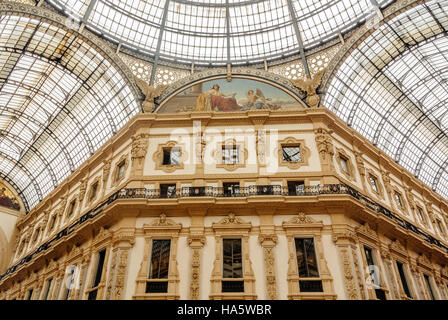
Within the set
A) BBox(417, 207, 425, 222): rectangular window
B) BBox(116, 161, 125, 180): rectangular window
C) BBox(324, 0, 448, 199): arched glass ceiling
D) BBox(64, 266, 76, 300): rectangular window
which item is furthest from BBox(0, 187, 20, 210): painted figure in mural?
BBox(417, 207, 425, 222): rectangular window

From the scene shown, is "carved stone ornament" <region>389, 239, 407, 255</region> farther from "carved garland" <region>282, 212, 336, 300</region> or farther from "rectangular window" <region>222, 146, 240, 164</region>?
"rectangular window" <region>222, 146, 240, 164</region>

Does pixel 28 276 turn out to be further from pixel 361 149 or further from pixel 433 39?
pixel 433 39

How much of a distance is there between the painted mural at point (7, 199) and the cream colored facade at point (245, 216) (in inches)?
724

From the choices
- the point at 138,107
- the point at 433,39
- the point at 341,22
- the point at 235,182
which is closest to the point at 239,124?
the point at 235,182

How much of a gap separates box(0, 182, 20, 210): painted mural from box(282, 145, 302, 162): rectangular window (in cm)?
3717

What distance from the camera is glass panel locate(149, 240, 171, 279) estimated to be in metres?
19.0

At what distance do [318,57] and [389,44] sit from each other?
279 inches

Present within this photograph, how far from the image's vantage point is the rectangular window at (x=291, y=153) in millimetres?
22844

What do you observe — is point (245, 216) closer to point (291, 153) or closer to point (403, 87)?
point (291, 153)

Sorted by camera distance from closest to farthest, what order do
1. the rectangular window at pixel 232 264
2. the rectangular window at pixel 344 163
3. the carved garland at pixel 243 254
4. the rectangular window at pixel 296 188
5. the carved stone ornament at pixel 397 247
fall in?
the carved garland at pixel 243 254 → the rectangular window at pixel 232 264 → the rectangular window at pixel 296 188 → the carved stone ornament at pixel 397 247 → the rectangular window at pixel 344 163

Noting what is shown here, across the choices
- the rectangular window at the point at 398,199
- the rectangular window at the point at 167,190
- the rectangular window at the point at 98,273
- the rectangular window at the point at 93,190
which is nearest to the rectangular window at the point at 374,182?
the rectangular window at the point at 398,199

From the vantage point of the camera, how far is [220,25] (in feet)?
108

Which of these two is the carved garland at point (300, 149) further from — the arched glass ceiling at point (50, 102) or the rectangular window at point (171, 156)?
the arched glass ceiling at point (50, 102)

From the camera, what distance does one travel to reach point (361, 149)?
2636 cm
